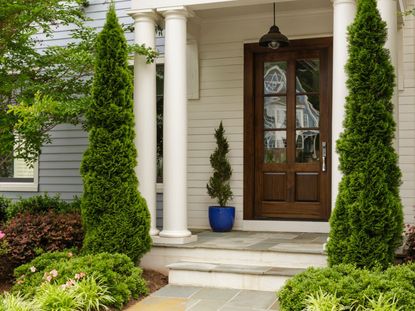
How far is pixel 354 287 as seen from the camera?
416 cm

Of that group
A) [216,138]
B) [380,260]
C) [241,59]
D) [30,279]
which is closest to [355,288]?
[380,260]

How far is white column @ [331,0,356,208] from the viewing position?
17.3 ft

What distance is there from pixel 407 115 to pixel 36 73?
4.81 metres

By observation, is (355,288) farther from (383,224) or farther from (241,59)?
(241,59)

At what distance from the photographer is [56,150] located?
27.5ft

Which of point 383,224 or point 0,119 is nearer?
point 383,224

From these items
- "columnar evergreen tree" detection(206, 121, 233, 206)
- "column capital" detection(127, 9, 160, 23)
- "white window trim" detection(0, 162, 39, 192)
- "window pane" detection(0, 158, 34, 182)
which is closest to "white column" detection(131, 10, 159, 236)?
"column capital" detection(127, 9, 160, 23)

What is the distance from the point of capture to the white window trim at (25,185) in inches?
334

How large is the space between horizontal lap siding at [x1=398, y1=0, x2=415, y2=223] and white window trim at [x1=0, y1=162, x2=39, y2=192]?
5479mm

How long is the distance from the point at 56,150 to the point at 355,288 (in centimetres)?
562

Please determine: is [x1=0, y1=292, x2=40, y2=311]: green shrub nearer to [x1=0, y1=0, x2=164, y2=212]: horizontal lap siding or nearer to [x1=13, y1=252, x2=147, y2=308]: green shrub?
[x1=13, y1=252, x2=147, y2=308]: green shrub

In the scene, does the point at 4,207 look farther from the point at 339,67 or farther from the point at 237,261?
the point at 339,67

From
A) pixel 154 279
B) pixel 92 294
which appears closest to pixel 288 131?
pixel 154 279

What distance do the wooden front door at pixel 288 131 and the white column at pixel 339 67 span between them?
70.7 inches
